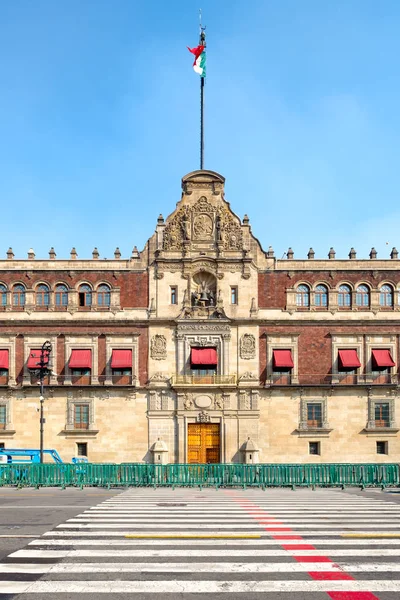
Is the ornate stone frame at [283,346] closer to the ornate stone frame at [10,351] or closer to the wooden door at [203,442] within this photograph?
the wooden door at [203,442]

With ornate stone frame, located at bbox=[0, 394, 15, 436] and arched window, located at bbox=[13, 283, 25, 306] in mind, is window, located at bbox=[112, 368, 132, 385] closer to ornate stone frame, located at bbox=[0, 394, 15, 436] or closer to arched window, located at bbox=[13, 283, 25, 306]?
ornate stone frame, located at bbox=[0, 394, 15, 436]

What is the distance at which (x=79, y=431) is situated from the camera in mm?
44094

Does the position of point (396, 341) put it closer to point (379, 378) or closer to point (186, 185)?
point (379, 378)

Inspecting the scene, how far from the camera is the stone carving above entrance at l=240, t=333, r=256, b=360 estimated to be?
45.1 metres

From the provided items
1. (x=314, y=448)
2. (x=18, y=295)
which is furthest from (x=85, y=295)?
(x=314, y=448)

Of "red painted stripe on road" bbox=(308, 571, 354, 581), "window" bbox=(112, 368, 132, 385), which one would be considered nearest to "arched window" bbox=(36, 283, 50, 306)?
"window" bbox=(112, 368, 132, 385)

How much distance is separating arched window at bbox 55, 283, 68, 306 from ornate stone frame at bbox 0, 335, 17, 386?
385cm

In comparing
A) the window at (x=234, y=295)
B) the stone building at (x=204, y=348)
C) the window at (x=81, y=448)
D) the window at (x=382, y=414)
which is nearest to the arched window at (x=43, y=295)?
the stone building at (x=204, y=348)

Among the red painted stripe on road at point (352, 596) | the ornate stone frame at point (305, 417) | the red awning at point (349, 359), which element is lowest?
the red painted stripe on road at point (352, 596)

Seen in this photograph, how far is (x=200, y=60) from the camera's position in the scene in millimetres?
48875

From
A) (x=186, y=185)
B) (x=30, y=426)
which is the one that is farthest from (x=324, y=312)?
(x=30, y=426)

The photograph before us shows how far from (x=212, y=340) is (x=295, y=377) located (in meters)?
6.11

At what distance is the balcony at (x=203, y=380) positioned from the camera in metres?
44.5

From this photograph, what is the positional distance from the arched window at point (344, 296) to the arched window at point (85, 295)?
17.3 metres
